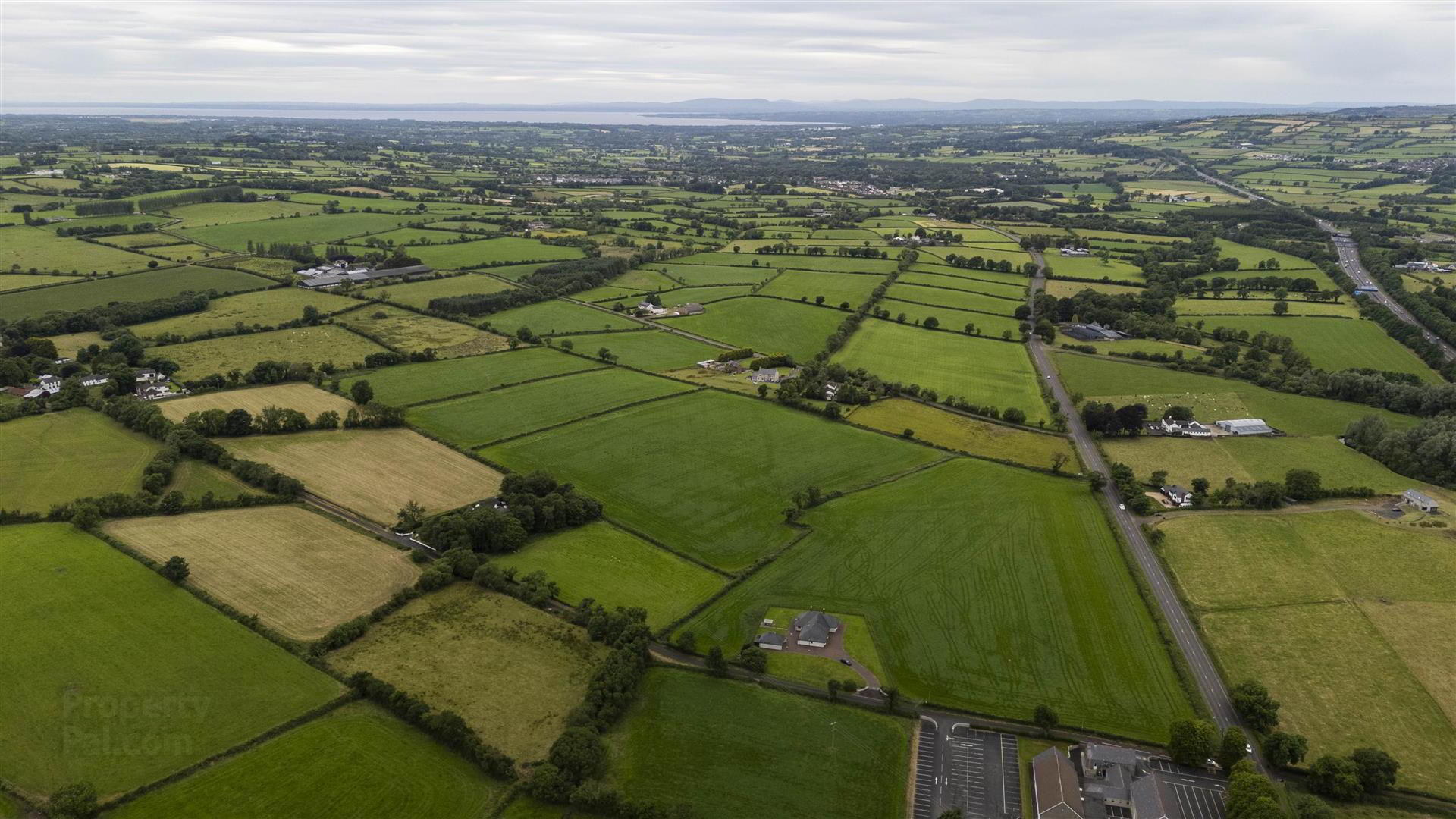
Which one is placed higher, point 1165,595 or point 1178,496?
point 1178,496

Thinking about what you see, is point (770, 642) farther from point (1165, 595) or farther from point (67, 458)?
point (67, 458)

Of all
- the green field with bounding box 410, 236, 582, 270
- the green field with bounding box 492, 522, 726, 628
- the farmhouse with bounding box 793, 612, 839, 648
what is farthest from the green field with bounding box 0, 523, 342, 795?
the green field with bounding box 410, 236, 582, 270

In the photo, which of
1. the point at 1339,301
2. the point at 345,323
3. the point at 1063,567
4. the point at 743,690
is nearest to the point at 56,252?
the point at 345,323

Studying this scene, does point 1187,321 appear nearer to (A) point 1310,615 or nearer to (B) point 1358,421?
(B) point 1358,421

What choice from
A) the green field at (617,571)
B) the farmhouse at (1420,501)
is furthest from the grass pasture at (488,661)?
the farmhouse at (1420,501)

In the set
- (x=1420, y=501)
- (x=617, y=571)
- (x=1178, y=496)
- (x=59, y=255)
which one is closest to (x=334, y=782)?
(x=617, y=571)

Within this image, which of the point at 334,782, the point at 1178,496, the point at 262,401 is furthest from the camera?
the point at 262,401
